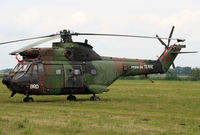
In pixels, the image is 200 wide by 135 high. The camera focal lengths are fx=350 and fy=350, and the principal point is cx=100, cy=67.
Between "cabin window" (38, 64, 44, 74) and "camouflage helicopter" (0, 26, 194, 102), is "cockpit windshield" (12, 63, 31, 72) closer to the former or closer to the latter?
"camouflage helicopter" (0, 26, 194, 102)

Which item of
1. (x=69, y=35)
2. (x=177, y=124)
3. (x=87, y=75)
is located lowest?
(x=177, y=124)

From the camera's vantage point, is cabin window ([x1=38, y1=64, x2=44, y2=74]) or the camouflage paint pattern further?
cabin window ([x1=38, y1=64, x2=44, y2=74])

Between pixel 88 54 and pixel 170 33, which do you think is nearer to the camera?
pixel 88 54

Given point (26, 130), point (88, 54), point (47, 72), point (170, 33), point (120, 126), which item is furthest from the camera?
point (170, 33)

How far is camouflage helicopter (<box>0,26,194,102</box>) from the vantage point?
22.7 m

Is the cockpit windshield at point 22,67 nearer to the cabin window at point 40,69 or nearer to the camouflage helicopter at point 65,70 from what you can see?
the camouflage helicopter at point 65,70

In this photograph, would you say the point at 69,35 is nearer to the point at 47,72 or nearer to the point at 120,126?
the point at 47,72

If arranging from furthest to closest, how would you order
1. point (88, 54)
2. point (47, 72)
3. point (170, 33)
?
1. point (170, 33)
2. point (88, 54)
3. point (47, 72)

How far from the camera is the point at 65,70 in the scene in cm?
2398

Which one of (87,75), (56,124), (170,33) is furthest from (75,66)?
(56,124)

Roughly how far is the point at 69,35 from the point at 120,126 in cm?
1243

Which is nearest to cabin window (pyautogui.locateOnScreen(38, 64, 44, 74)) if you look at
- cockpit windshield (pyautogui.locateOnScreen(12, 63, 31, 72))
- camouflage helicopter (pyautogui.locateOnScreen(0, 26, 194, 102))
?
camouflage helicopter (pyautogui.locateOnScreen(0, 26, 194, 102))

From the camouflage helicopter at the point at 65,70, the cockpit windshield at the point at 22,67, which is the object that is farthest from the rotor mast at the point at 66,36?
the cockpit windshield at the point at 22,67

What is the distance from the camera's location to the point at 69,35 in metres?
24.1
